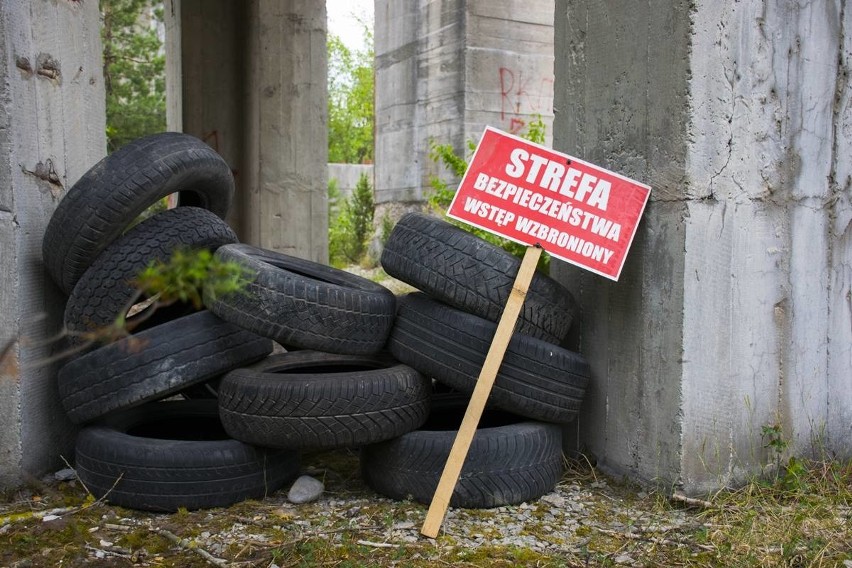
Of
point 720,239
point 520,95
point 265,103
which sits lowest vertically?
point 720,239

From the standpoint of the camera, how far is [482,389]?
11.4ft

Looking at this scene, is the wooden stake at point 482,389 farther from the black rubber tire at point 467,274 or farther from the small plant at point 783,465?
the small plant at point 783,465

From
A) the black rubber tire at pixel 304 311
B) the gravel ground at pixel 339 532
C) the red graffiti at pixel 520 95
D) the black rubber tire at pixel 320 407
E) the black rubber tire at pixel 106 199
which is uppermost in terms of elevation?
the red graffiti at pixel 520 95

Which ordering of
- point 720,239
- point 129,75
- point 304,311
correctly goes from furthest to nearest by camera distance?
point 129,75 < point 720,239 < point 304,311

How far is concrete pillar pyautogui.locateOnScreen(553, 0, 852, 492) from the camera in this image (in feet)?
11.8

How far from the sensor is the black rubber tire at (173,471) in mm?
3504

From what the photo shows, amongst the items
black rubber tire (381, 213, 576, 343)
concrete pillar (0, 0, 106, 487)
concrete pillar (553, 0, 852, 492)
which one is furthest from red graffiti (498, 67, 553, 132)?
black rubber tire (381, 213, 576, 343)

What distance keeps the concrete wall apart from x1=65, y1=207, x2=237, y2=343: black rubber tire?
8.44m

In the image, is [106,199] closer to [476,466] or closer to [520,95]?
[476,466]

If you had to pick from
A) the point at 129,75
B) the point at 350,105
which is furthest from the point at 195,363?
the point at 350,105

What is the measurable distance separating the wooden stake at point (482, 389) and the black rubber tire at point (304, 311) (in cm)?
56

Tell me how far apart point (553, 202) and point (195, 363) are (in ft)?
5.83

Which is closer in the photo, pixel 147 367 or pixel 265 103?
pixel 147 367

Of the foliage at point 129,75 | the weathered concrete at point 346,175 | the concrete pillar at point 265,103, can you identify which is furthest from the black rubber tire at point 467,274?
the weathered concrete at point 346,175
